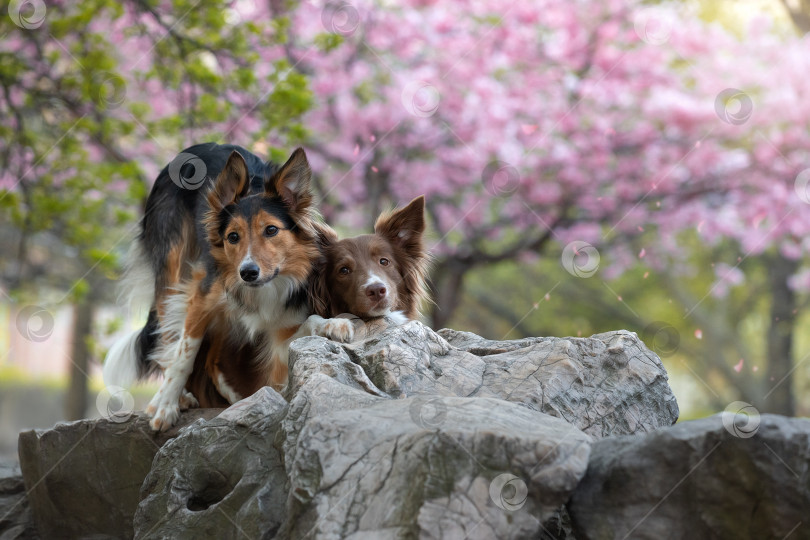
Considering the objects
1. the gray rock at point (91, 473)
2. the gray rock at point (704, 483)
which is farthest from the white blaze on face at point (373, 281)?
the gray rock at point (704, 483)

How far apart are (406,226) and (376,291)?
675 millimetres

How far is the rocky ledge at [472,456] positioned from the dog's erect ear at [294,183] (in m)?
1.07

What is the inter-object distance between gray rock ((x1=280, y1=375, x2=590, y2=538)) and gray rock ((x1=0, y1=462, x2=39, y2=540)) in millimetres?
2433

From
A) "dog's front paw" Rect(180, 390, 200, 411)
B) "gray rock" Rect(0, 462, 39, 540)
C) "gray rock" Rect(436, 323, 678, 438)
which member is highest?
"gray rock" Rect(436, 323, 678, 438)

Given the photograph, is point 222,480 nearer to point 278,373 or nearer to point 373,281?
point 278,373

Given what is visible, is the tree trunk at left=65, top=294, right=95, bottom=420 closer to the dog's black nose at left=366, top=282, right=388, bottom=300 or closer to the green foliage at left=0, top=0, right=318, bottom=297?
the green foliage at left=0, top=0, right=318, bottom=297

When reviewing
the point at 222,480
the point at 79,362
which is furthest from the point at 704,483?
the point at 79,362

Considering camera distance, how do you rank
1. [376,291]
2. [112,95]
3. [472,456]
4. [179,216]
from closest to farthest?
1. [472,456]
2. [376,291]
3. [179,216]
4. [112,95]

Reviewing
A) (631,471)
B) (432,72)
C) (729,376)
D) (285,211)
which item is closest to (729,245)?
(729,376)

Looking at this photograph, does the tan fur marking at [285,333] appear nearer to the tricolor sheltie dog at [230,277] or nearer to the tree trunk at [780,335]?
the tricolor sheltie dog at [230,277]

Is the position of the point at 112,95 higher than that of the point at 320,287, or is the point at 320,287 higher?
the point at 112,95

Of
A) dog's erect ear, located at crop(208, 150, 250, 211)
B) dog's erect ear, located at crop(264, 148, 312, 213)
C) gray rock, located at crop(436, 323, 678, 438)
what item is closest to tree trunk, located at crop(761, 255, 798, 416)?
gray rock, located at crop(436, 323, 678, 438)

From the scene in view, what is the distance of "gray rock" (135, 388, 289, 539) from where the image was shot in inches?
131

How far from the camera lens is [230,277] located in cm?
469
